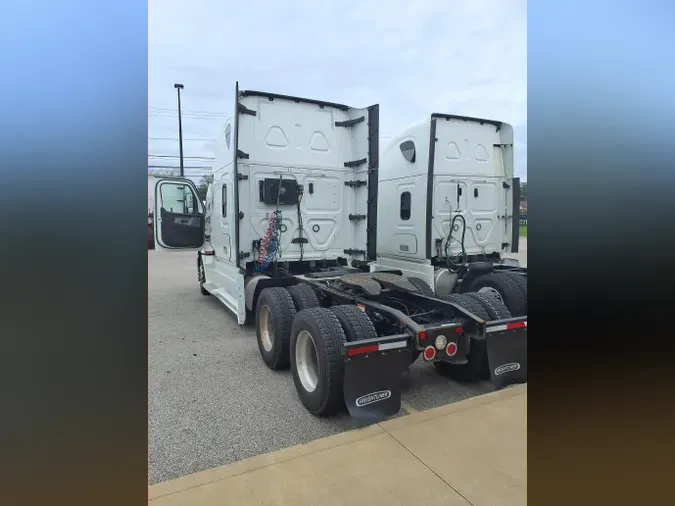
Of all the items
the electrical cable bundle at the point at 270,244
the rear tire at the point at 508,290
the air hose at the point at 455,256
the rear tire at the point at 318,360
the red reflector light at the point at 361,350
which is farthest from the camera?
the air hose at the point at 455,256

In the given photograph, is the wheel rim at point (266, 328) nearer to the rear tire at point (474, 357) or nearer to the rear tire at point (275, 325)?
the rear tire at point (275, 325)

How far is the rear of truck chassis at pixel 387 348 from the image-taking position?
11.0 ft

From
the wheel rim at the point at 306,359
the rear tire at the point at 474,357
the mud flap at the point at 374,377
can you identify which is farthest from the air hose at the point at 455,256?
the mud flap at the point at 374,377

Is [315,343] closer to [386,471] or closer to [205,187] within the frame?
[386,471]

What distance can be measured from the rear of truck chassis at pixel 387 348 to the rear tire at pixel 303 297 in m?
0.36

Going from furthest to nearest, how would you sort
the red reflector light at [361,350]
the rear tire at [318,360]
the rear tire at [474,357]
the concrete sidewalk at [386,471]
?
the rear tire at [474,357], the rear tire at [318,360], the red reflector light at [361,350], the concrete sidewalk at [386,471]

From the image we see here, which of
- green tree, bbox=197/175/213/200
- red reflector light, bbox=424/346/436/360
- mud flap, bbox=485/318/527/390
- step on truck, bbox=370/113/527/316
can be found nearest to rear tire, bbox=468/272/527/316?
step on truck, bbox=370/113/527/316

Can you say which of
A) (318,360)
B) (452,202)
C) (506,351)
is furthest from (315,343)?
(452,202)

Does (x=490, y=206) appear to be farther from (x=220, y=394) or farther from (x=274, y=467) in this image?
(x=274, y=467)

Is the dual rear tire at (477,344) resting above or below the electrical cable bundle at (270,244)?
below
